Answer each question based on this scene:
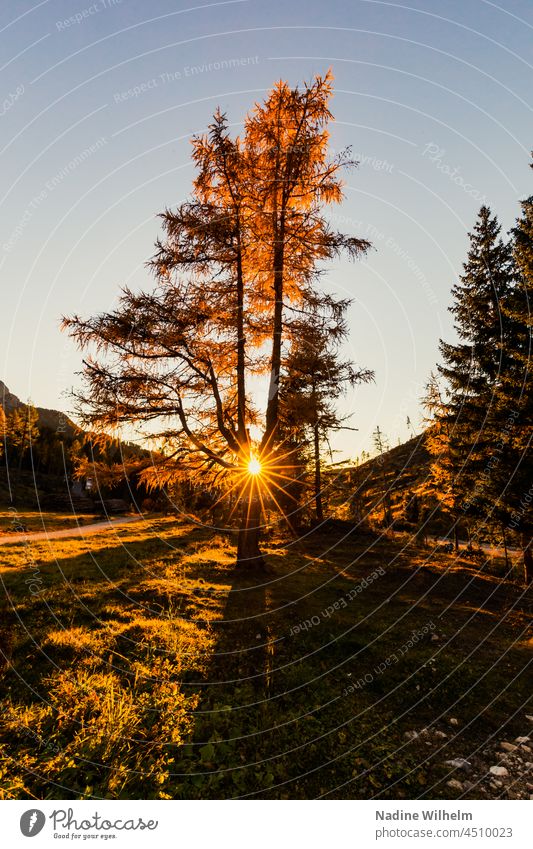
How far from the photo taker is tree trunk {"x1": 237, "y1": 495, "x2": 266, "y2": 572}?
1173 cm

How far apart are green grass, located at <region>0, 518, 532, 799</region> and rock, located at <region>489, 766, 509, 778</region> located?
16.0 inches

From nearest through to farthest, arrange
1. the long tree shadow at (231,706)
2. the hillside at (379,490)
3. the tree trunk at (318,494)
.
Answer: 1. the long tree shadow at (231,706)
2. the tree trunk at (318,494)
3. the hillside at (379,490)

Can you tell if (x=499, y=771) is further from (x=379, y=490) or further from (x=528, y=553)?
(x=379, y=490)

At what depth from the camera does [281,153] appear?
10.3m

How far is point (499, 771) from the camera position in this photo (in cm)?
449

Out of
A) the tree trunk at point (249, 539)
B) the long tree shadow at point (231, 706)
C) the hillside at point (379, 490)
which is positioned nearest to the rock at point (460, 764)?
the long tree shadow at point (231, 706)

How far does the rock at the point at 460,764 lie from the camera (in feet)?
14.9

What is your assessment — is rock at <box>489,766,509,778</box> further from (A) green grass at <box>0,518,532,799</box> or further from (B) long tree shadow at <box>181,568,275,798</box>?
(B) long tree shadow at <box>181,568,275,798</box>

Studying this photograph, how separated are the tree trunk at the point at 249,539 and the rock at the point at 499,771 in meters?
7.90

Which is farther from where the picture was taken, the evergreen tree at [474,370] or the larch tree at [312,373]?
the evergreen tree at [474,370]

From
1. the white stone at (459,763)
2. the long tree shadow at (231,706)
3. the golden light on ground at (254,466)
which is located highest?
the golden light on ground at (254,466)

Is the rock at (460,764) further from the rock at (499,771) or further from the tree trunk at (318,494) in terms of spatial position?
the tree trunk at (318,494)

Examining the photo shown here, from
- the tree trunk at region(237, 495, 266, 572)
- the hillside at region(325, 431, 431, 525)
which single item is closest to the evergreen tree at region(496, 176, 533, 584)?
the hillside at region(325, 431, 431, 525)
